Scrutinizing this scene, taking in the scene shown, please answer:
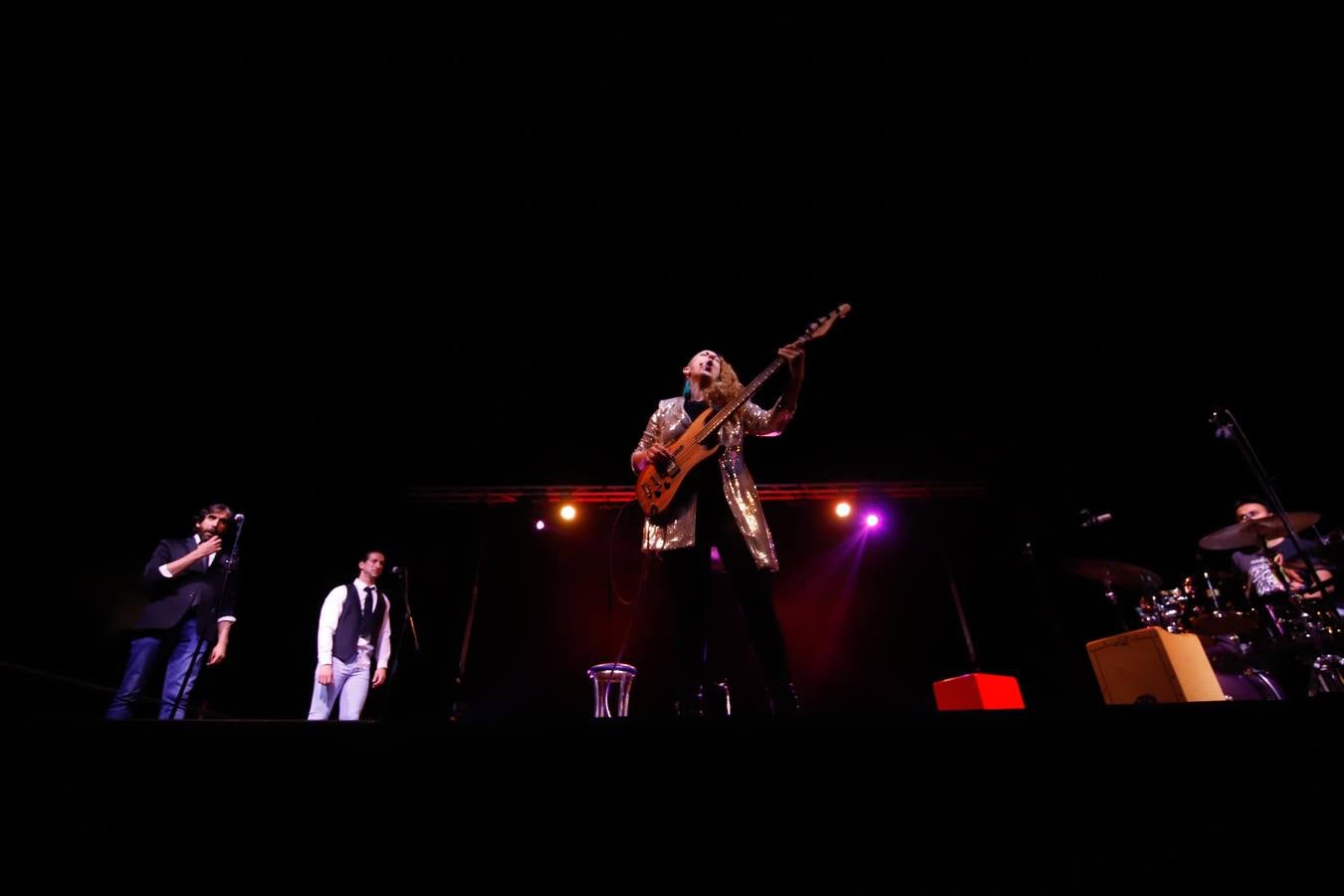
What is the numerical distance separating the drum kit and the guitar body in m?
4.85

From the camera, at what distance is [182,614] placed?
484 centimetres

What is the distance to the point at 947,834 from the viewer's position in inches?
48.4

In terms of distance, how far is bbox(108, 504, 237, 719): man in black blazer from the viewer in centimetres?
469

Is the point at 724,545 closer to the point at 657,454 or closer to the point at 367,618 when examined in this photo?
the point at 657,454

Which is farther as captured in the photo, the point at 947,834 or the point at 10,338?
the point at 10,338

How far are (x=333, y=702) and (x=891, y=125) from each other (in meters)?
7.03

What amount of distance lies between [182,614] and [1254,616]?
8968mm

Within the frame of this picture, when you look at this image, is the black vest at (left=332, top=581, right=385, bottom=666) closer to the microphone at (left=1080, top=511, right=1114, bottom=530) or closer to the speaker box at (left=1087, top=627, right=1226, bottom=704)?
the speaker box at (left=1087, top=627, right=1226, bottom=704)

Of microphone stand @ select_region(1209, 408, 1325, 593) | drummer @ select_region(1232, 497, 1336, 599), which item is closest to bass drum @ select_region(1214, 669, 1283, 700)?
drummer @ select_region(1232, 497, 1336, 599)

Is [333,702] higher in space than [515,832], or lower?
higher

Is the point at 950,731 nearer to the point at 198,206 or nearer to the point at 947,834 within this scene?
the point at 947,834

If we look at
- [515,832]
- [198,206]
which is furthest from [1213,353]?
[198,206]

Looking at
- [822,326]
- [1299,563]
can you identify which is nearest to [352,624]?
[822,326]

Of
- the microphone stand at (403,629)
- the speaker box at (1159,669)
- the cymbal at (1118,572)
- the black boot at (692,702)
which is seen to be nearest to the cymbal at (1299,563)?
the cymbal at (1118,572)
